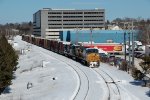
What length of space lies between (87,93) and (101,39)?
117 meters

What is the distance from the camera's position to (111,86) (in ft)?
108

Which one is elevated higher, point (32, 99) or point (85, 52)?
point (85, 52)

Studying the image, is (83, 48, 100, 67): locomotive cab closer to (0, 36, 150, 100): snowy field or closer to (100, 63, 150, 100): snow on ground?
(0, 36, 150, 100): snowy field

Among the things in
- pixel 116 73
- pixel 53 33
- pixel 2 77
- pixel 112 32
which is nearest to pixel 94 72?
pixel 116 73

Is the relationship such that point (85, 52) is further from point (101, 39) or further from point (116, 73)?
point (101, 39)

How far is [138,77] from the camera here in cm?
3500

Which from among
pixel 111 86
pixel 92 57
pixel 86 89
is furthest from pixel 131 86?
pixel 92 57

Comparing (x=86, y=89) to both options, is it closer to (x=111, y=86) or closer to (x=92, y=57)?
(x=111, y=86)

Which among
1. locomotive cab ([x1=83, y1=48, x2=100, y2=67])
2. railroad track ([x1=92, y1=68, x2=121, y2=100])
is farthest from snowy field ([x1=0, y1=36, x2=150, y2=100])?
locomotive cab ([x1=83, y1=48, x2=100, y2=67])

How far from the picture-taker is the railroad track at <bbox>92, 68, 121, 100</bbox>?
2801cm

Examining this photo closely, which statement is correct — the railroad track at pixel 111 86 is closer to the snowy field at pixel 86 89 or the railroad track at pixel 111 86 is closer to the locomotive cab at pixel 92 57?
the snowy field at pixel 86 89

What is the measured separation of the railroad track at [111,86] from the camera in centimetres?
2801

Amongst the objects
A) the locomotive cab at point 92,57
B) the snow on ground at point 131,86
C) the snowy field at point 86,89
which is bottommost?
the snowy field at point 86,89

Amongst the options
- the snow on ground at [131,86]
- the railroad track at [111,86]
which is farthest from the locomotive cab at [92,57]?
the snow on ground at [131,86]
